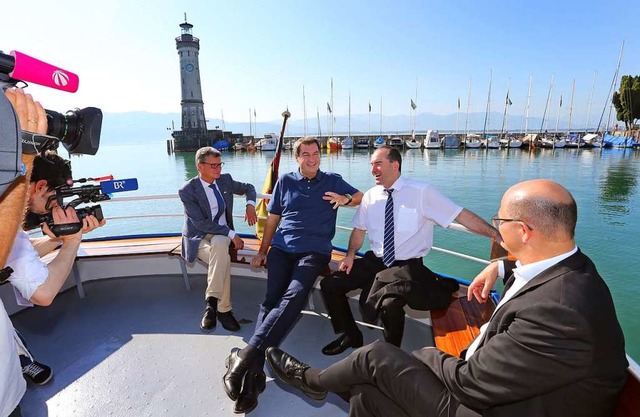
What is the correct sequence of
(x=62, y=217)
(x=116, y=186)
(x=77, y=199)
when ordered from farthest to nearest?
1. (x=116, y=186)
2. (x=77, y=199)
3. (x=62, y=217)

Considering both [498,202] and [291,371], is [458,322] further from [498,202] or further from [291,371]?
[498,202]

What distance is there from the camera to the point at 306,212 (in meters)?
2.72

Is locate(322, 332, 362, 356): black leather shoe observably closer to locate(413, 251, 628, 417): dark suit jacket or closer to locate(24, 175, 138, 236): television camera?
locate(413, 251, 628, 417): dark suit jacket

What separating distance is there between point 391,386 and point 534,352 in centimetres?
56

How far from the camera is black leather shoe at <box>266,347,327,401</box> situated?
184 centimetres

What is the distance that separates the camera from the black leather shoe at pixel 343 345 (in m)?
2.43

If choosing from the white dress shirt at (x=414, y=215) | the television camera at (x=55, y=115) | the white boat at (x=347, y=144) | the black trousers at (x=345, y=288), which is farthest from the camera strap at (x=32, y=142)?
the white boat at (x=347, y=144)

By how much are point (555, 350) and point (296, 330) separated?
2059 mm

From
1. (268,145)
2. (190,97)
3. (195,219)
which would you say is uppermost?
(190,97)

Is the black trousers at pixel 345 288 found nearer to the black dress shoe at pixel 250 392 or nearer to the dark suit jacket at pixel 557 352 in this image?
the black dress shoe at pixel 250 392

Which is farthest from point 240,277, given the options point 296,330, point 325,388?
point 325,388

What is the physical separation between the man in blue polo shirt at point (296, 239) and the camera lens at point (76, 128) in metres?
1.36

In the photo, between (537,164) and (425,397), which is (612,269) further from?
(537,164)

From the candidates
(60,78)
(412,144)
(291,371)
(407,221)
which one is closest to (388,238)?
(407,221)
